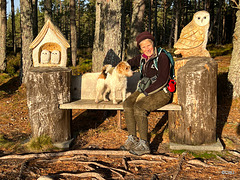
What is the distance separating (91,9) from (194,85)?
31843 mm

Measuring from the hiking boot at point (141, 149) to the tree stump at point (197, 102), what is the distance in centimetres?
70

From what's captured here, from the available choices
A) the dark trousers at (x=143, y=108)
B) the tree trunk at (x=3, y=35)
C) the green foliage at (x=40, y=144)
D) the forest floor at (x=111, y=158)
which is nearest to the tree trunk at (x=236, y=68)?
the forest floor at (x=111, y=158)

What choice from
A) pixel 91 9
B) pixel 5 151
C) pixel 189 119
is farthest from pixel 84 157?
pixel 91 9

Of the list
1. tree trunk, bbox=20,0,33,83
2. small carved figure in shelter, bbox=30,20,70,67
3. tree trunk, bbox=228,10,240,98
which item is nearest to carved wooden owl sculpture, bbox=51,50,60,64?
small carved figure in shelter, bbox=30,20,70,67

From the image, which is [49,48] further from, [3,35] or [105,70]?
[3,35]

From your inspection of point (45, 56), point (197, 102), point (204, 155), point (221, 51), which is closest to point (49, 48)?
point (45, 56)

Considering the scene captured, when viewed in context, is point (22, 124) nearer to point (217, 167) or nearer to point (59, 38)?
point (59, 38)

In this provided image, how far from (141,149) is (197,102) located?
1286 mm

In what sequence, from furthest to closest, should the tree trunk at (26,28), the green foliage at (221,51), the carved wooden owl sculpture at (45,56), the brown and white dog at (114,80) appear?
the green foliage at (221,51) → the tree trunk at (26,28) → the carved wooden owl sculpture at (45,56) → the brown and white dog at (114,80)

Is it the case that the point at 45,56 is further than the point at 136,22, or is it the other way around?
the point at 136,22

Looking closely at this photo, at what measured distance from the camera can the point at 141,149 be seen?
12.4ft

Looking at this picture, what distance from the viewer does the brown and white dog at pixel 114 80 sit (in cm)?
409

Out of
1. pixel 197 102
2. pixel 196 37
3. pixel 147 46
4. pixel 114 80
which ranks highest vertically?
pixel 196 37

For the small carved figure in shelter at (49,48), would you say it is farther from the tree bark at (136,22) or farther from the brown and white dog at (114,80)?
the tree bark at (136,22)
